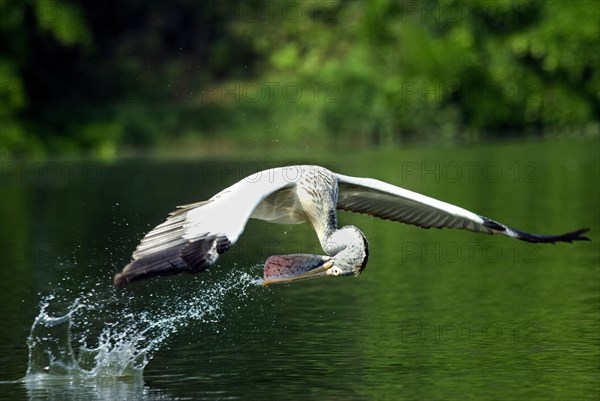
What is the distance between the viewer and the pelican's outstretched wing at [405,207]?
11.9 metres

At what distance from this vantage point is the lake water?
1088 cm

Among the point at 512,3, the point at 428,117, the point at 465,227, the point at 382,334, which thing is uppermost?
the point at 512,3

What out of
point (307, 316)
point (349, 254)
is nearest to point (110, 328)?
point (307, 316)

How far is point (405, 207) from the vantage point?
12.6 m

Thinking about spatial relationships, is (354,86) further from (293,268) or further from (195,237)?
(195,237)

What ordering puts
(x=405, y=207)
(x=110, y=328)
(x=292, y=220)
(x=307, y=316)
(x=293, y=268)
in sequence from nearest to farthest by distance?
(x=293, y=268) < (x=292, y=220) < (x=405, y=207) < (x=110, y=328) < (x=307, y=316)

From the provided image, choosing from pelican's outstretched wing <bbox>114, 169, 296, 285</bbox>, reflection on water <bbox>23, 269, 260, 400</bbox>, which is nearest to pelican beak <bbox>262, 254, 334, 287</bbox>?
reflection on water <bbox>23, 269, 260, 400</bbox>

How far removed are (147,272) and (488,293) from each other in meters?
6.37

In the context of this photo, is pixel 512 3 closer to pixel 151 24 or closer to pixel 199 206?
pixel 151 24

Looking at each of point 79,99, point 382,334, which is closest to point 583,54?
point 79,99

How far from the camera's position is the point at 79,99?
43219 mm

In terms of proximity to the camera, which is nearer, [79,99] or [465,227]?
[465,227]

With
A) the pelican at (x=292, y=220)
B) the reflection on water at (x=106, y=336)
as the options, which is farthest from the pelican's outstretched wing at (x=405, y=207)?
the reflection on water at (x=106, y=336)

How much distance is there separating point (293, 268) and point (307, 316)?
3.48 metres
